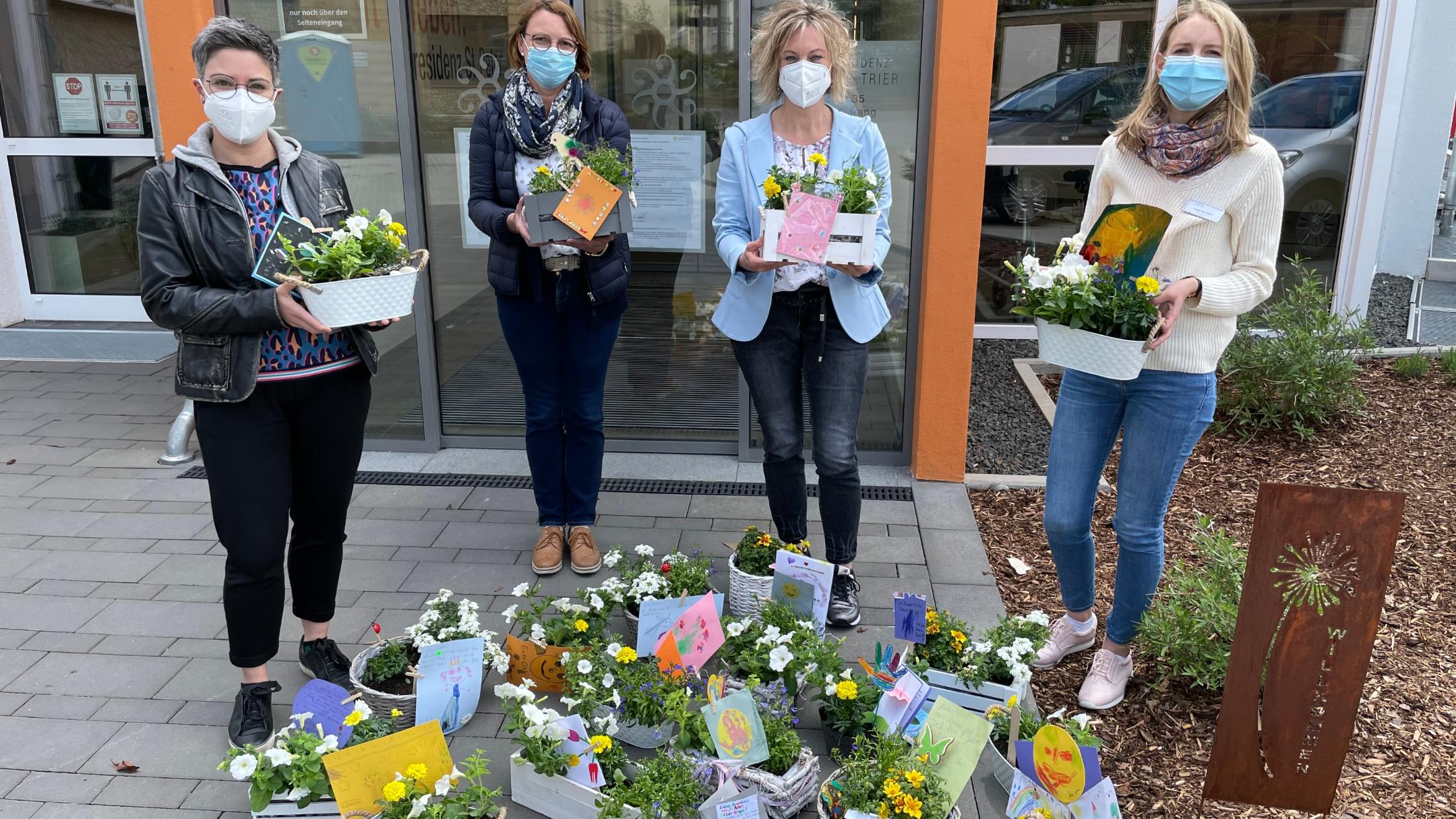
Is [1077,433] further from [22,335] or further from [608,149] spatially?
[22,335]

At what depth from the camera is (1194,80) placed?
106 inches

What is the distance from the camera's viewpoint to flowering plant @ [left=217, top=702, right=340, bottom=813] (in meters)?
2.43

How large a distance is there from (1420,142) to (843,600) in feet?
22.6

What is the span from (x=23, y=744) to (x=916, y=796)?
8.49 ft

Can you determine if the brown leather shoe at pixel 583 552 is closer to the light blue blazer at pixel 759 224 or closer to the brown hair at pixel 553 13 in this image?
the light blue blazer at pixel 759 224

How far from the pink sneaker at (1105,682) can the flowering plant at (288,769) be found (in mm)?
2159

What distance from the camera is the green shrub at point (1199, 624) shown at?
3041 millimetres

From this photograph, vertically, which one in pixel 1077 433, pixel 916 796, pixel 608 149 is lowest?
pixel 916 796

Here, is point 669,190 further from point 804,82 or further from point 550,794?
point 550,794

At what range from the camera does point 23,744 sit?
9.78 ft

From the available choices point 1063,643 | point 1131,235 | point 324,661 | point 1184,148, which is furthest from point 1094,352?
point 324,661

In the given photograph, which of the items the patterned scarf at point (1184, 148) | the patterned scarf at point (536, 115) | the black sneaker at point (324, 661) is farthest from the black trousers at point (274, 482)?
the patterned scarf at point (1184, 148)

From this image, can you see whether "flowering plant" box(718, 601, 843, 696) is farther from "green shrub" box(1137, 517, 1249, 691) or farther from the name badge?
the name badge

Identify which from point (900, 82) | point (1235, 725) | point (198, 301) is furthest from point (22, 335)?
point (1235, 725)
